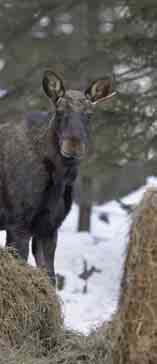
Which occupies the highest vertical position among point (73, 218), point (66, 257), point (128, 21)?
point (128, 21)

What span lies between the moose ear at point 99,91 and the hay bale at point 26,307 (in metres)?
2.83

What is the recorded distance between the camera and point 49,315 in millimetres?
8359

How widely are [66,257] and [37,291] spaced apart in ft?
29.2

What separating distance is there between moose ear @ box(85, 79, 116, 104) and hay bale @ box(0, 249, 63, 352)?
9.27 ft

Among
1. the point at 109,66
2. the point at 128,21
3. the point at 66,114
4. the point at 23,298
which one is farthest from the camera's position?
the point at 109,66

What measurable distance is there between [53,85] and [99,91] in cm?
59

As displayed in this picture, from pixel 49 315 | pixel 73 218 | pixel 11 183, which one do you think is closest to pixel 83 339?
pixel 49 315

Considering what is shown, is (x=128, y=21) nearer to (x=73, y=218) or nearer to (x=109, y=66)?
(x=109, y=66)

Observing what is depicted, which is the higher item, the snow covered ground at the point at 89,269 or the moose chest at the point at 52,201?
the moose chest at the point at 52,201

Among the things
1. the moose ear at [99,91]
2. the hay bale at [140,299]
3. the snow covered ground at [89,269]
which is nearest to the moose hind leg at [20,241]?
the moose ear at [99,91]

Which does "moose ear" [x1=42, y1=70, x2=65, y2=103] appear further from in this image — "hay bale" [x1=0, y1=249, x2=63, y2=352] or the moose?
"hay bale" [x1=0, y1=249, x2=63, y2=352]

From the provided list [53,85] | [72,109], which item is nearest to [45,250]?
[72,109]

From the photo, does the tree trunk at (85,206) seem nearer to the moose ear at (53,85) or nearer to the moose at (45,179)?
the moose at (45,179)

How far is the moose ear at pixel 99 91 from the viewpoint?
10594 millimetres
